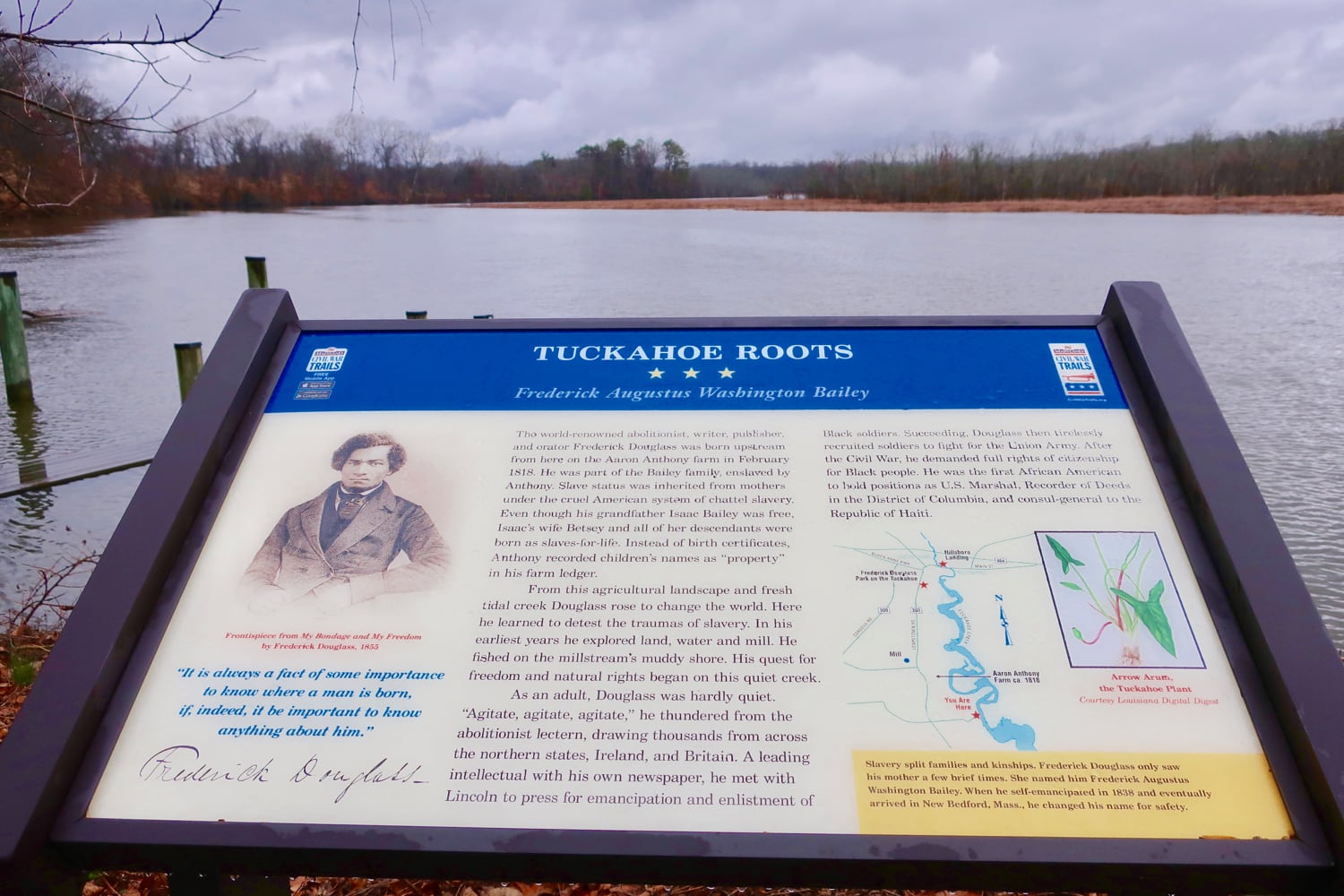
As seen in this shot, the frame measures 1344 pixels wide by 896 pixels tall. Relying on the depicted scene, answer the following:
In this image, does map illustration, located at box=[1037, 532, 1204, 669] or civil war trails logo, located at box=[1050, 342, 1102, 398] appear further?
civil war trails logo, located at box=[1050, 342, 1102, 398]

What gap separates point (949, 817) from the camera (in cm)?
124

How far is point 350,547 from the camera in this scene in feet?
5.12

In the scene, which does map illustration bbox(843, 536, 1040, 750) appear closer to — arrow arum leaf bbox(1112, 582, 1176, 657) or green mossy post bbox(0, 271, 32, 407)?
arrow arum leaf bbox(1112, 582, 1176, 657)

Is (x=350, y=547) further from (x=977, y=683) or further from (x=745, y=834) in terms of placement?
(x=977, y=683)

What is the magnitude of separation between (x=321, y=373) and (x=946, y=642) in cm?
134

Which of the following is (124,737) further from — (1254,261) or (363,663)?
(1254,261)

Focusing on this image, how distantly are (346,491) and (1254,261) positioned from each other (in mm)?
19076

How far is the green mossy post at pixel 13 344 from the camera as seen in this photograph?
7.48 metres

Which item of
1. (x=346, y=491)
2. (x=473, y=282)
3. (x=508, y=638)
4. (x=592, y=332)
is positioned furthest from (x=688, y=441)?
(x=473, y=282)
